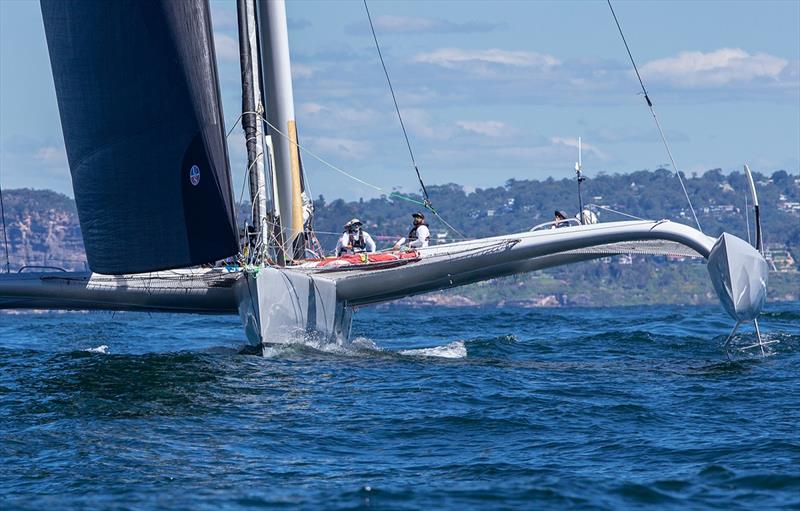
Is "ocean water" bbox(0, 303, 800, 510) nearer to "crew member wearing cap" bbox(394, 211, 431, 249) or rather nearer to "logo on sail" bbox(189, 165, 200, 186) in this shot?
"crew member wearing cap" bbox(394, 211, 431, 249)

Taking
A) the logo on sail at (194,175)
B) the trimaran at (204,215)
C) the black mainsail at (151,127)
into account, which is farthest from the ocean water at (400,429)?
the logo on sail at (194,175)

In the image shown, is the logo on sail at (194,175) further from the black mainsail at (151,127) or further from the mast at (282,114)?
the mast at (282,114)

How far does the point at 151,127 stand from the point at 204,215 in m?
0.93

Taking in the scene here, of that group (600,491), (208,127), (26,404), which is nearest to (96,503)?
(600,491)

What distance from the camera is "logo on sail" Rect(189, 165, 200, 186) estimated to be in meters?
13.0

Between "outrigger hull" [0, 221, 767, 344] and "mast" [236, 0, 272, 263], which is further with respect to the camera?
"mast" [236, 0, 272, 263]

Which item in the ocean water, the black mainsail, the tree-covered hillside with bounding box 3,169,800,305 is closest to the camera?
the ocean water

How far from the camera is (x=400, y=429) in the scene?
10.4 metres

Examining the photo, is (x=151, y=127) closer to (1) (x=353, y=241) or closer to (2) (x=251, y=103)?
(2) (x=251, y=103)

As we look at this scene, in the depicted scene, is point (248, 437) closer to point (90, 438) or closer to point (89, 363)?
point (90, 438)

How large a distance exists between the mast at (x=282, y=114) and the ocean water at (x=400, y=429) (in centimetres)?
152

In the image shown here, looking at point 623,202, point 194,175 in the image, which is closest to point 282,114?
point 194,175

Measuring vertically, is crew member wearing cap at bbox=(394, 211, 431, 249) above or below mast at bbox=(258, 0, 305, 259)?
below

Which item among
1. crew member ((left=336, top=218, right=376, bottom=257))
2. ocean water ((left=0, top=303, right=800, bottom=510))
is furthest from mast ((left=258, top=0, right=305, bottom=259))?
ocean water ((left=0, top=303, right=800, bottom=510))
